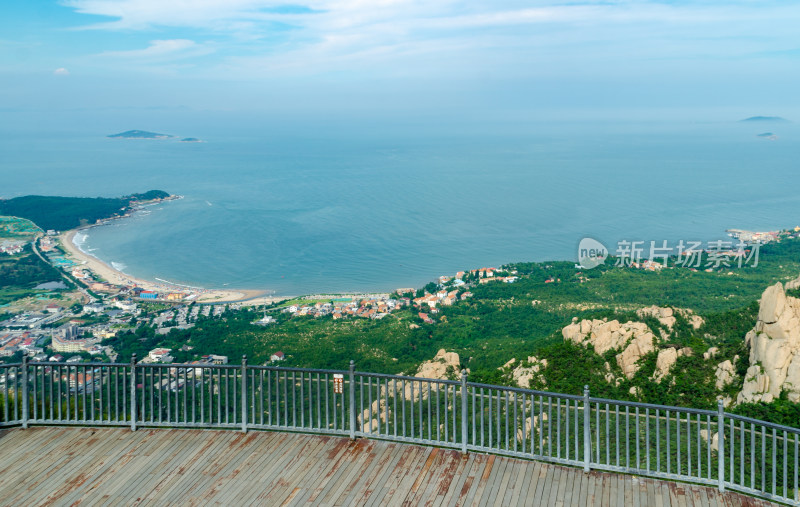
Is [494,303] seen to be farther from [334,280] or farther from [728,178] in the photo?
[728,178]

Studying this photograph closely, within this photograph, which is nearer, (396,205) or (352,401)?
(352,401)

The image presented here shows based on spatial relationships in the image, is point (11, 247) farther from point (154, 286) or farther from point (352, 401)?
point (352, 401)

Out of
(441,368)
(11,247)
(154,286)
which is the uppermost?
(11,247)

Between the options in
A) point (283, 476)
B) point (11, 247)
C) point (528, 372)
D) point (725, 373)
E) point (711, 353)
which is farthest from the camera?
point (11, 247)

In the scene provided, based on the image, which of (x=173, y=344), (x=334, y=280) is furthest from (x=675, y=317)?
(x=334, y=280)

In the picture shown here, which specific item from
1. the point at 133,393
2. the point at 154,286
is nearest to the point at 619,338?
the point at 133,393

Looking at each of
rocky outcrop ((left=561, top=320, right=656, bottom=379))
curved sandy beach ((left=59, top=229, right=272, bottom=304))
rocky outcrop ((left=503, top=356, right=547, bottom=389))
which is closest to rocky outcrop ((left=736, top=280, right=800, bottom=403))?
rocky outcrop ((left=561, top=320, right=656, bottom=379))
